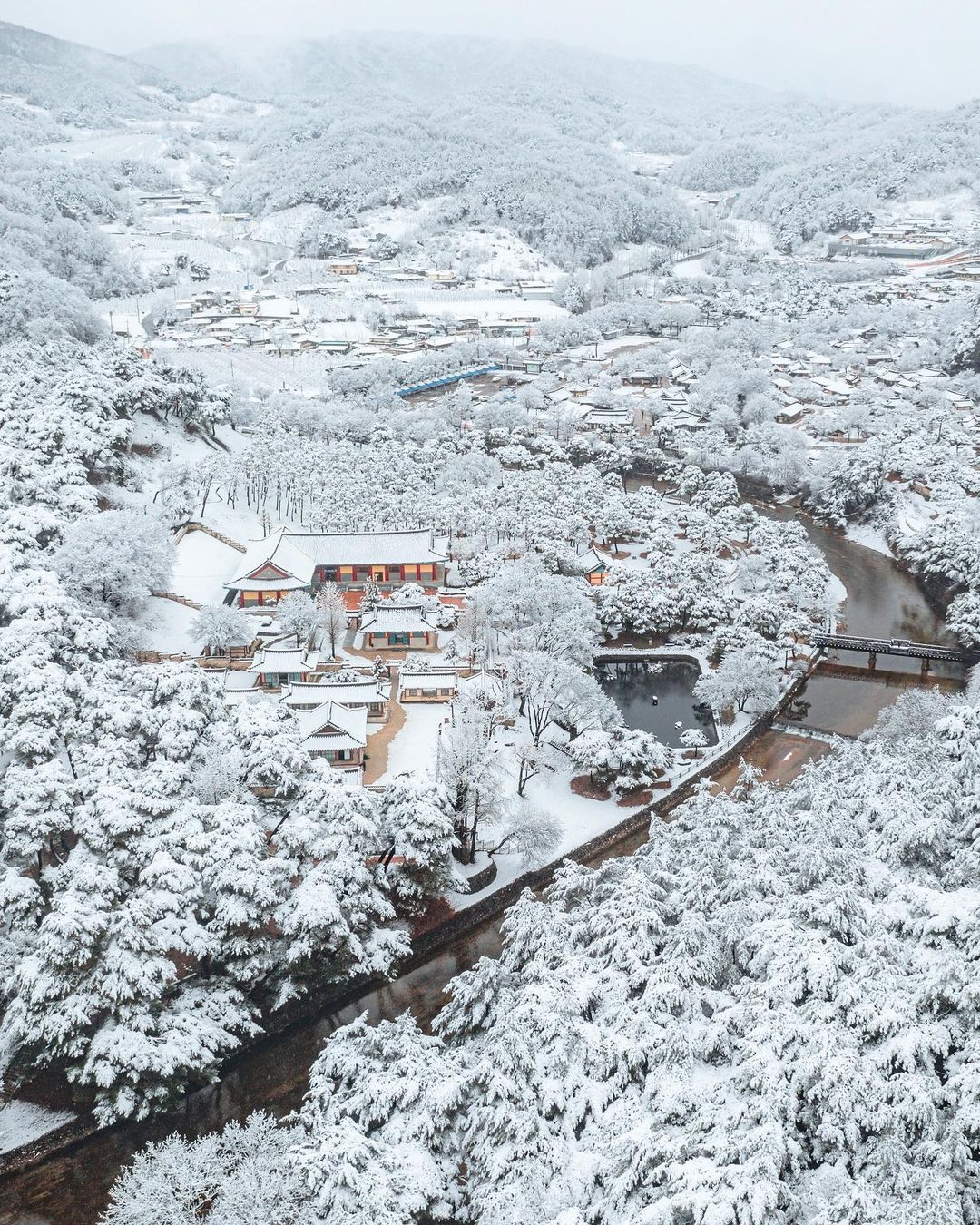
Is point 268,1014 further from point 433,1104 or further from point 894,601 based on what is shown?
point 894,601

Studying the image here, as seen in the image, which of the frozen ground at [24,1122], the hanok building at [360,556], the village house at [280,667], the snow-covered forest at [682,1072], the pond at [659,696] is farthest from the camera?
the hanok building at [360,556]

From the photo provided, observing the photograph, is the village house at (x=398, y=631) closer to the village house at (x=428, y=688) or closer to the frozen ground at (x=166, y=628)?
the village house at (x=428, y=688)

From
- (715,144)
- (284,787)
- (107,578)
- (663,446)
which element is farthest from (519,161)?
(284,787)

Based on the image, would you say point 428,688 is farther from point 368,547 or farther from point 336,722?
point 368,547

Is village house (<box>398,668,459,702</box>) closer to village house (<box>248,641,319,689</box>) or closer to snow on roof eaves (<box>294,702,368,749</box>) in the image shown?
snow on roof eaves (<box>294,702,368,749</box>)

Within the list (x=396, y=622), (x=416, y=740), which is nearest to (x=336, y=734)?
(x=416, y=740)

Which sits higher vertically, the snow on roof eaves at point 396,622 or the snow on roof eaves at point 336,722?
the snow on roof eaves at point 396,622

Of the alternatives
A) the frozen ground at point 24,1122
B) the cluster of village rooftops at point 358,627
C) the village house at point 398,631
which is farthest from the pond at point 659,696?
the frozen ground at point 24,1122

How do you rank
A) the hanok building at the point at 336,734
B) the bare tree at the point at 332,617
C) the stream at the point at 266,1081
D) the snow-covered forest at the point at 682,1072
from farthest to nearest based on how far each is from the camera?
the bare tree at the point at 332,617, the hanok building at the point at 336,734, the stream at the point at 266,1081, the snow-covered forest at the point at 682,1072
